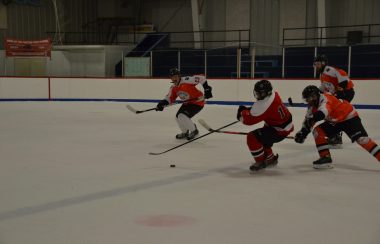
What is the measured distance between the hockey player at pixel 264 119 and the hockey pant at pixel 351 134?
0.31 meters

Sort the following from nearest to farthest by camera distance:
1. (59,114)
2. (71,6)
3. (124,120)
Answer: (124,120)
(59,114)
(71,6)

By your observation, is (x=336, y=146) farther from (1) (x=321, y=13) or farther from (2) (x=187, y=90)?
(1) (x=321, y=13)

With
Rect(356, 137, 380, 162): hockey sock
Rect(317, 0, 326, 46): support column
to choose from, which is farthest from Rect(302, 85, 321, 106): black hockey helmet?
Rect(317, 0, 326, 46): support column

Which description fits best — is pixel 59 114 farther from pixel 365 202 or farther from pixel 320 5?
pixel 320 5

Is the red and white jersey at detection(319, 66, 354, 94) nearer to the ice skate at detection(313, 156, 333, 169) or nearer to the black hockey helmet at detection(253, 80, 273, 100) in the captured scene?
the ice skate at detection(313, 156, 333, 169)

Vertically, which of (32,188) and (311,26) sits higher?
(311,26)

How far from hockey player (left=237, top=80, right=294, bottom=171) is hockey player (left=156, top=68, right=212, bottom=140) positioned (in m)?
2.06

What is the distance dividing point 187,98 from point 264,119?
233cm

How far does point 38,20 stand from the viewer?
18.6 metres

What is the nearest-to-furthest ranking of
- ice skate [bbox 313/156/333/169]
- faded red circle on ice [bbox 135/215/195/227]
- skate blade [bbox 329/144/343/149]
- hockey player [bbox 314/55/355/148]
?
faded red circle on ice [bbox 135/215/195/227] → ice skate [bbox 313/156/333/169] → skate blade [bbox 329/144/343/149] → hockey player [bbox 314/55/355/148]

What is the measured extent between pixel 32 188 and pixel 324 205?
199 centimetres

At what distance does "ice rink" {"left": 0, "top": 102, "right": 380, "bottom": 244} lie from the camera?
98.0 inches

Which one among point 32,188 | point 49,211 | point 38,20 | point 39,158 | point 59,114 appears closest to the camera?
point 49,211

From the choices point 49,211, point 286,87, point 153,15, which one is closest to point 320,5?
point 286,87
